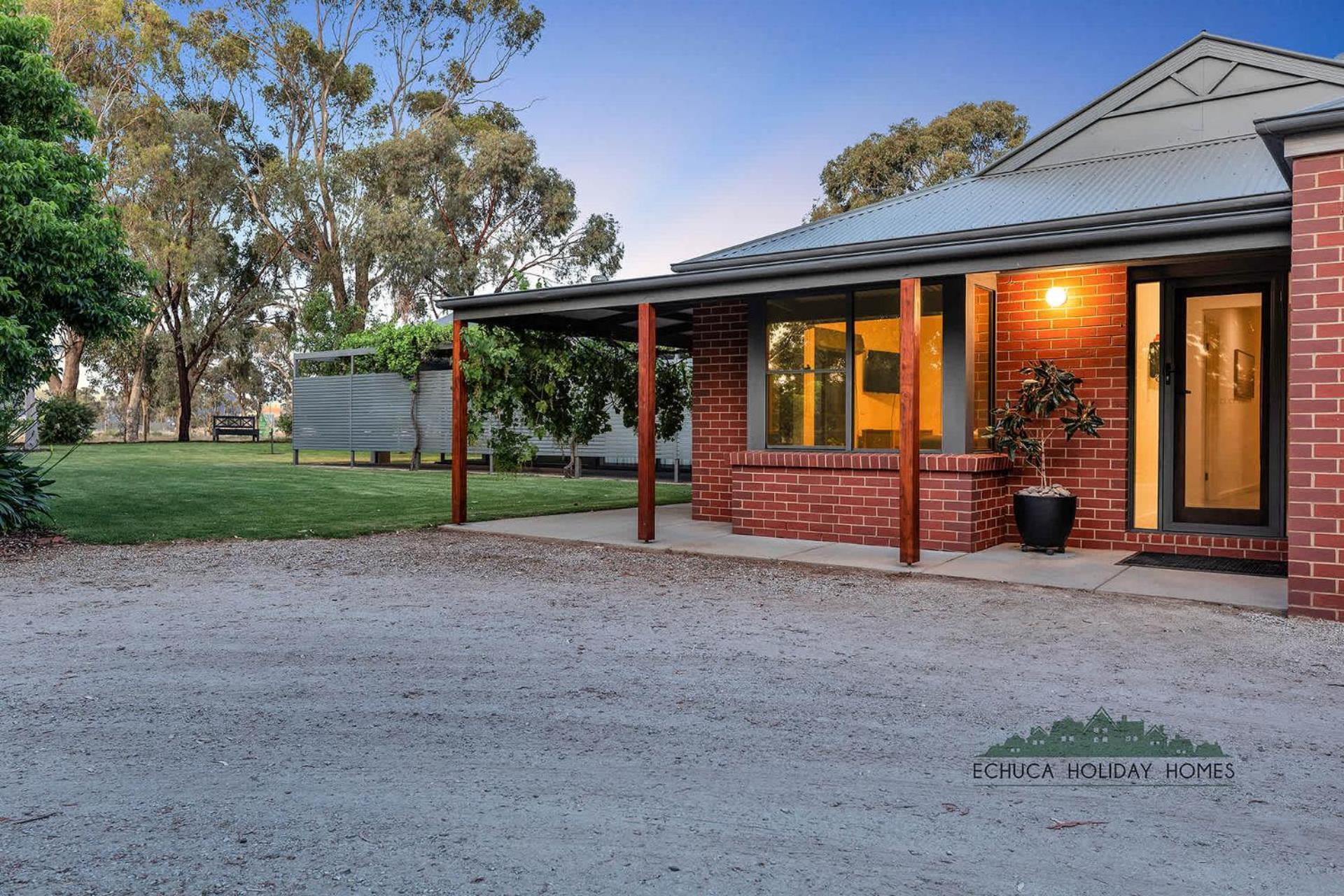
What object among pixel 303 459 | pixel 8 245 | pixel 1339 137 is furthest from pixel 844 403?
pixel 303 459

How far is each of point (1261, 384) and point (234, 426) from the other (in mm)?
35444

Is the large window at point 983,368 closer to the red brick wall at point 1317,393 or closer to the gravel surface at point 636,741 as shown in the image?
the gravel surface at point 636,741

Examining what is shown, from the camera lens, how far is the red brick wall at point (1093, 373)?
7.71 meters

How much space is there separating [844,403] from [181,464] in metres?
16.7

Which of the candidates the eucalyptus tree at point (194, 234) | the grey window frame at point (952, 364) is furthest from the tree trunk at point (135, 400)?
the grey window frame at point (952, 364)

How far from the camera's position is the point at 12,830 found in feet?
8.01

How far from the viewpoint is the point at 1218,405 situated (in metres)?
7.53

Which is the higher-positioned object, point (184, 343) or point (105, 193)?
point (105, 193)

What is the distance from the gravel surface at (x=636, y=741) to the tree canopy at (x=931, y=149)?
79.0 ft

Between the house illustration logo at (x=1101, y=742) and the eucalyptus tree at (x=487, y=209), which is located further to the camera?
the eucalyptus tree at (x=487, y=209)

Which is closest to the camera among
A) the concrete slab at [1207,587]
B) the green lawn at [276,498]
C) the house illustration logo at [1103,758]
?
the house illustration logo at [1103,758]

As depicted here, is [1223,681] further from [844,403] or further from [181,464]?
[181,464]

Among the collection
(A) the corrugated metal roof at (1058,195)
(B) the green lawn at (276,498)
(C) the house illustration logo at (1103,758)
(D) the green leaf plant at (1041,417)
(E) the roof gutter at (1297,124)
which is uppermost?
(A) the corrugated metal roof at (1058,195)

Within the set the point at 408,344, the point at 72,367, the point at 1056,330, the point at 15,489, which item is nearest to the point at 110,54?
the point at 72,367
